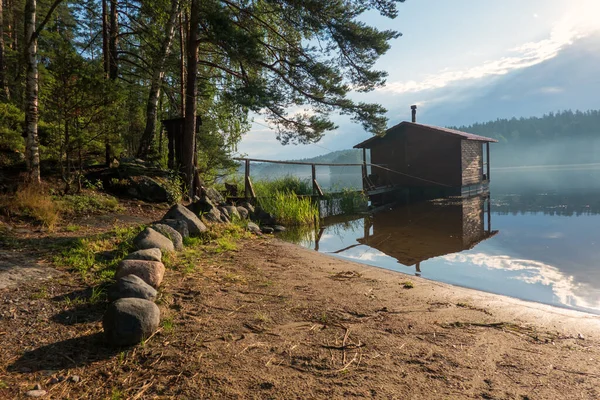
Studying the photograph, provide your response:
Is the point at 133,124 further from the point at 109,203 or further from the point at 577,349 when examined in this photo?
the point at 577,349

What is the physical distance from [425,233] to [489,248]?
1964mm

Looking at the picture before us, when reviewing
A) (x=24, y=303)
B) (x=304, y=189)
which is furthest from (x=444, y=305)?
(x=304, y=189)

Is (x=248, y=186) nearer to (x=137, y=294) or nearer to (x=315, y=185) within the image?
(x=315, y=185)

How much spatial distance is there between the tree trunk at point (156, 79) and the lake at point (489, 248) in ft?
19.5

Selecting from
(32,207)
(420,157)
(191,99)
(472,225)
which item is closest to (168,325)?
(32,207)

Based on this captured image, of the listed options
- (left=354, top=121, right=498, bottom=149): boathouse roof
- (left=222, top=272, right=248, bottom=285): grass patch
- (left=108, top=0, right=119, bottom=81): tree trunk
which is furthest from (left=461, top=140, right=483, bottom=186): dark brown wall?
(left=222, top=272, right=248, bottom=285): grass patch

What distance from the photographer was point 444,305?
12.3ft

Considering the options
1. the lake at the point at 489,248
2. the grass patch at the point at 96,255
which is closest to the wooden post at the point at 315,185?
the lake at the point at 489,248

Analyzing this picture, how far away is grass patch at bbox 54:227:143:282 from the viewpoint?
3.90m

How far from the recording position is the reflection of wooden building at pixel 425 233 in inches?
315

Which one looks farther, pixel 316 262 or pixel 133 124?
pixel 133 124

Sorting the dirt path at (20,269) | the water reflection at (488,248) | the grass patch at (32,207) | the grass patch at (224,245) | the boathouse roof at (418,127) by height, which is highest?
the boathouse roof at (418,127)

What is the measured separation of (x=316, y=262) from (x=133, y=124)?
11.2 meters

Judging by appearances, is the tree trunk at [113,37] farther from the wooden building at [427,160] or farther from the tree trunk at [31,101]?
the wooden building at [427,160]
